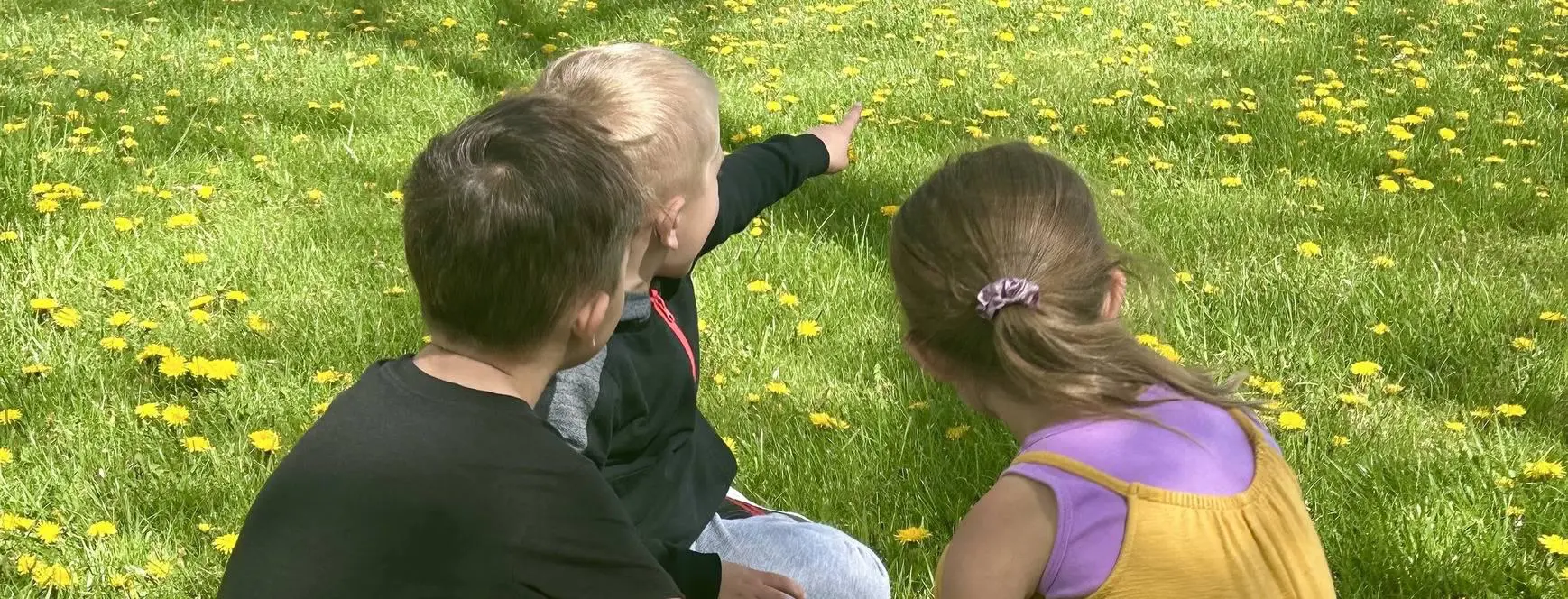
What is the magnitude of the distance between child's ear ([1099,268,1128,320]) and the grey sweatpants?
66 centimetres

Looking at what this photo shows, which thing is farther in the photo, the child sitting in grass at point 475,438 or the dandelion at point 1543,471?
the dandelion at point 1543,471

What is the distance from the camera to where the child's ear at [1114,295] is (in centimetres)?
165

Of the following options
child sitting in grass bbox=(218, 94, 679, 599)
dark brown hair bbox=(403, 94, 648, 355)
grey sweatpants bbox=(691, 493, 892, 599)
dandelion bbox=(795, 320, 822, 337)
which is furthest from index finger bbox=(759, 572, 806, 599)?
dandelion bbox=(795, 320, 822, 337)

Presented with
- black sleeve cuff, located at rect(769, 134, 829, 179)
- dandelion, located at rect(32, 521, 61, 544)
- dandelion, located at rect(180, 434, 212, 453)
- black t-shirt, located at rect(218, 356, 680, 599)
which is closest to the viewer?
black t-shirt, located at rect(218, 356, 680, 599)

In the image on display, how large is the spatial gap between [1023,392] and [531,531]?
616mm

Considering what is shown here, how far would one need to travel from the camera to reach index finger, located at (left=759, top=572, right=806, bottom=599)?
193cm

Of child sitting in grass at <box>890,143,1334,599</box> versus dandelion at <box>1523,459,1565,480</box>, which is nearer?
child sitting in grass at <box>890,143,1334,599</box>

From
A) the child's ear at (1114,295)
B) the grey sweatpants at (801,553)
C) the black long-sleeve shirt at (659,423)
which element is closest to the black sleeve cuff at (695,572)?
the black long-sleeve shirt at (659,423)

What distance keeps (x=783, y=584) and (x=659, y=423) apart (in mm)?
287

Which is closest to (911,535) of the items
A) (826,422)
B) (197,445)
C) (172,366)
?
(826,422)

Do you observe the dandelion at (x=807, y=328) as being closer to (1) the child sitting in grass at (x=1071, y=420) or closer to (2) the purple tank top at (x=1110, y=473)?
(1) the child sitting in grass at (x=1071, y=420)

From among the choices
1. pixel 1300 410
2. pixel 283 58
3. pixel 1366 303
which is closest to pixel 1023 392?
pixel 1300 410

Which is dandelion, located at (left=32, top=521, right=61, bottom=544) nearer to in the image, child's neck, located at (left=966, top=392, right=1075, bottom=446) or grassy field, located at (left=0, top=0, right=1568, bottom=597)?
grassy field, located at (left=0, top=0, right=1568, bottom=597)

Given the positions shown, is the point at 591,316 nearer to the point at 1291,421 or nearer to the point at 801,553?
the point at 801,553
